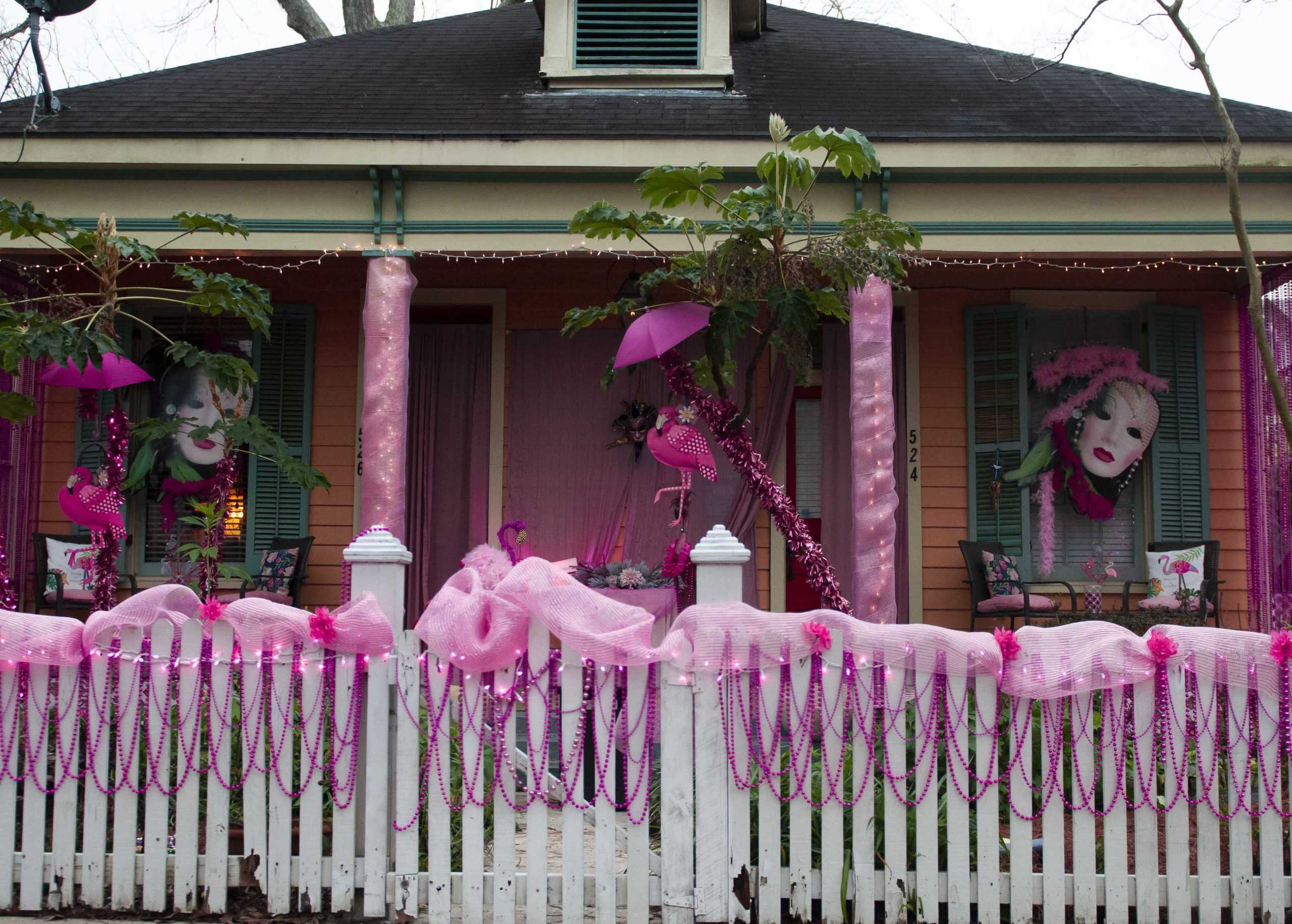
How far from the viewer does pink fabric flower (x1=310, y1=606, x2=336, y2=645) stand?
3949 millimetres

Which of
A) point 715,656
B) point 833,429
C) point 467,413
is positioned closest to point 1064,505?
point 833,429

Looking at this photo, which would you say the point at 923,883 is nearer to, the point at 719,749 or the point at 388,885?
the point at 719,749

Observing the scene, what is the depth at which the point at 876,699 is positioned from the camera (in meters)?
3.97

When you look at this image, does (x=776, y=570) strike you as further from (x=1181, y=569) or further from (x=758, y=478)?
(x=758, y=478)

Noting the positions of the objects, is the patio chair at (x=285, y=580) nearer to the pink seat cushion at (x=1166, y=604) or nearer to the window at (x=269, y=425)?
the window at (x=269, y=425)

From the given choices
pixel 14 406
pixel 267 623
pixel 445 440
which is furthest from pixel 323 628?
pixel 445 440

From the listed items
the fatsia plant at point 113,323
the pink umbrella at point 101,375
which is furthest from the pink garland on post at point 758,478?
the pink umbrella at point 101,375

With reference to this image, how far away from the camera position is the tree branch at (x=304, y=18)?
16.4m

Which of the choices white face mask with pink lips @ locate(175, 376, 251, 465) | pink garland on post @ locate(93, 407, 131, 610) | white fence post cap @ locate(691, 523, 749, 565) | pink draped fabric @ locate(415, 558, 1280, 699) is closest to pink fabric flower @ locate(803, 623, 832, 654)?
pink draped fabric @ locate(415, 558, 1280, 699)

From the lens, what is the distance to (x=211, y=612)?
13.2ft

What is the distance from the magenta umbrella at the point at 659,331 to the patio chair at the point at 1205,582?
4.03 meters

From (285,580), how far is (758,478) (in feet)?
13.1

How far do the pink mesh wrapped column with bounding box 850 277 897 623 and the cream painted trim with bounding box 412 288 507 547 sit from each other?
2815 millimetres

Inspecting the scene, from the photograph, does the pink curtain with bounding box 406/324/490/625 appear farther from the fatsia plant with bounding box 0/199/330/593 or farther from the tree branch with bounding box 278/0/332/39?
the tree branch with bounding box 278/0/332/39
